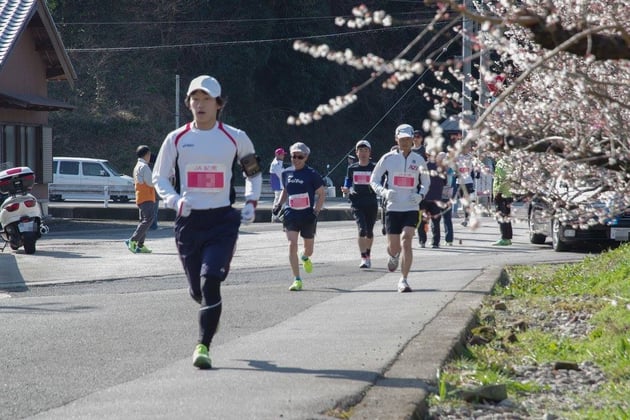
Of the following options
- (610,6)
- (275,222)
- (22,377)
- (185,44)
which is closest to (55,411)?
(22,377)

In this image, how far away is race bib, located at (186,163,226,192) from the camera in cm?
760

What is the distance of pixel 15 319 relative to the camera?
10.1 meters

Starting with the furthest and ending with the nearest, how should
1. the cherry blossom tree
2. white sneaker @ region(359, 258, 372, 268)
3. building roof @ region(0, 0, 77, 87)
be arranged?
1. building roof @ region(0, 0, 77, 87)
2. white sneaker @ region(359, 258, 372, 268)
3. the cherry blossom tree

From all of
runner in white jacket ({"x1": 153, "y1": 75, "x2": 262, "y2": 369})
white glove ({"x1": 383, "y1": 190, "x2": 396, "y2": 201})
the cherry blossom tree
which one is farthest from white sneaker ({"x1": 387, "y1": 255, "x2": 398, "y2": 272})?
runner in white jacket ({"x1": 153, "y1": 75, "x2": 262, "y2": 369})

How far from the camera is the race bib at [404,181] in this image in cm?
1274

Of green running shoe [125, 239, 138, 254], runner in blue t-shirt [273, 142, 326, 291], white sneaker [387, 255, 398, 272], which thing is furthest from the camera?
green running shoe [125, 239, 138, 254]

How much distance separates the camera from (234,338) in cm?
879

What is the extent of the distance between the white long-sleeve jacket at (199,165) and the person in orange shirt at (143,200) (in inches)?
428

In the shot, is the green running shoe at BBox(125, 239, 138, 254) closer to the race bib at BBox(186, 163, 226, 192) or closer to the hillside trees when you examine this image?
the race bib at BBox(186, 163, 226, 192)

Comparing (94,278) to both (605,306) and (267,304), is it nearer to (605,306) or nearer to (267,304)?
(267,304)

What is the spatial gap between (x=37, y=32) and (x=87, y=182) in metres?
11.6

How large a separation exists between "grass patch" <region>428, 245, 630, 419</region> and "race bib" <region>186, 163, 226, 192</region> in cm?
203

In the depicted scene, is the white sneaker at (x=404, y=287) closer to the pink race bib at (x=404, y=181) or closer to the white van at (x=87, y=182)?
the pink race bib at (x=404, y=181)

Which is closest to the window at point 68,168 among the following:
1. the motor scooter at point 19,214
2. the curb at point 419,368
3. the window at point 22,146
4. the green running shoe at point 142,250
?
the window at point 22,146
